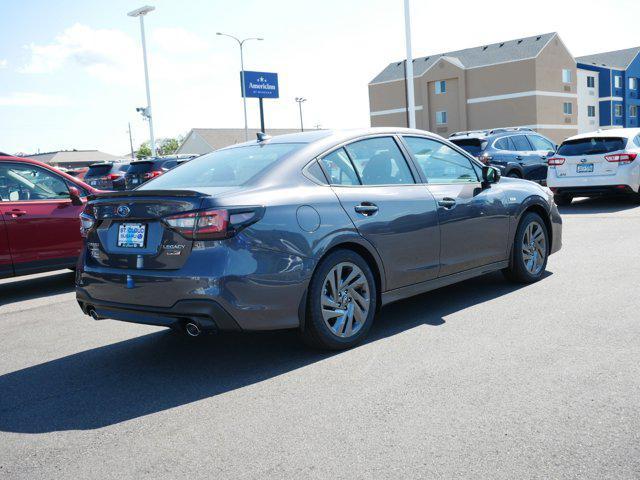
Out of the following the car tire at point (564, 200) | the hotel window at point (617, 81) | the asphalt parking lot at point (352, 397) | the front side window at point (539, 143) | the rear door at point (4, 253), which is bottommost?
the asphalt parking lot at point (352, 397)

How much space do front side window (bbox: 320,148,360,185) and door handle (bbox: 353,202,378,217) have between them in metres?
0.20

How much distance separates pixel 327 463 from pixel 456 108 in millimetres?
68223

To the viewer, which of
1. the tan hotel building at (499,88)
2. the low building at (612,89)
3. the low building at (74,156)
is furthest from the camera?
the low building at (74,156)

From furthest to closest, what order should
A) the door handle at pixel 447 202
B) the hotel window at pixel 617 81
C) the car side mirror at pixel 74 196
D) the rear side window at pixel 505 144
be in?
the hotel window at pixel 617 81, the rear side window at pixel 505 144, the car side mirror at pixel 74 196, the door handle at pixel 447 202

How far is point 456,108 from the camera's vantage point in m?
68.6

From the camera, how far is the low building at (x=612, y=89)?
75188 mm

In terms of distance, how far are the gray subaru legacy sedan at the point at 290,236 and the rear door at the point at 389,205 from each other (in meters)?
0.01

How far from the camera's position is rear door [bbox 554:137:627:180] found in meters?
14.2

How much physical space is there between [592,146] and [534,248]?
8.60 m

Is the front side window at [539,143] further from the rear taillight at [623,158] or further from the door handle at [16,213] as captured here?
the door handle at [16,213]

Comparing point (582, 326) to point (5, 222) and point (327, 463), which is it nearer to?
point (327, 463)

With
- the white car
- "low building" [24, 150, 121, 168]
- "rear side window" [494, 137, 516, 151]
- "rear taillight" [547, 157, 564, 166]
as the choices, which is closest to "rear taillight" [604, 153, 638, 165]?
the white car

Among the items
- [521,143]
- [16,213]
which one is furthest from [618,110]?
[16,213]

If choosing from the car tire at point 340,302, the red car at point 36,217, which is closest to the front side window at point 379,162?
the car tire at point 340,302
